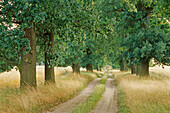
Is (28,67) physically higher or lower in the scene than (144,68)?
higher

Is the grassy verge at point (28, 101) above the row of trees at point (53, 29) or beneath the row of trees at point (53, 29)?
beneath

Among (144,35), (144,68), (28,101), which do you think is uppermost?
(144,35)

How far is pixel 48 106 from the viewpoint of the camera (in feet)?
27.5

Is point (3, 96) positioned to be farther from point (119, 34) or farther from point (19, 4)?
point (119, 34)

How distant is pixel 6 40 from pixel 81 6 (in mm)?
4410

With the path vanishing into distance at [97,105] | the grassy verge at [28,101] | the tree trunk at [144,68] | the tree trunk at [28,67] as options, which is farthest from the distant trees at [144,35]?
the grassy verge at [28,101]

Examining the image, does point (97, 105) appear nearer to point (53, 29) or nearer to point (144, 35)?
point (53, 29)

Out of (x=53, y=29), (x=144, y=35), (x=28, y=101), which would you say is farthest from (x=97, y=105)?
(x=144, y=35)

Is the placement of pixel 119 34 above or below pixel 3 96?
above

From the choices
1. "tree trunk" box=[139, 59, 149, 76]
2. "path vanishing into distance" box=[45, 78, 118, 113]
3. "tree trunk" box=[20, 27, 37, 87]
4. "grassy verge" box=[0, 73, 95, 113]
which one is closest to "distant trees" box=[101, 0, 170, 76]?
"tree trunk" box=[139, 59, 149, 76]

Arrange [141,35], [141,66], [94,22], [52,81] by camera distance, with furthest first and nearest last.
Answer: [141,66] < [141,35] < [52,81] < [94,22]

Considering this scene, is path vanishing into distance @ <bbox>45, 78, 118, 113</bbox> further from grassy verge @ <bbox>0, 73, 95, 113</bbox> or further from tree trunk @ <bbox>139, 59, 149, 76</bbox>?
tree trunk @ <bbox>139, 59, 149, 76</bbox>

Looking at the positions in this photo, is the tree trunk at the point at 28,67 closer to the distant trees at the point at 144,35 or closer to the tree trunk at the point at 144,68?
the distant trees at the point at 144,35

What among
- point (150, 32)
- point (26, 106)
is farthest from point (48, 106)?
point (150, 32)
